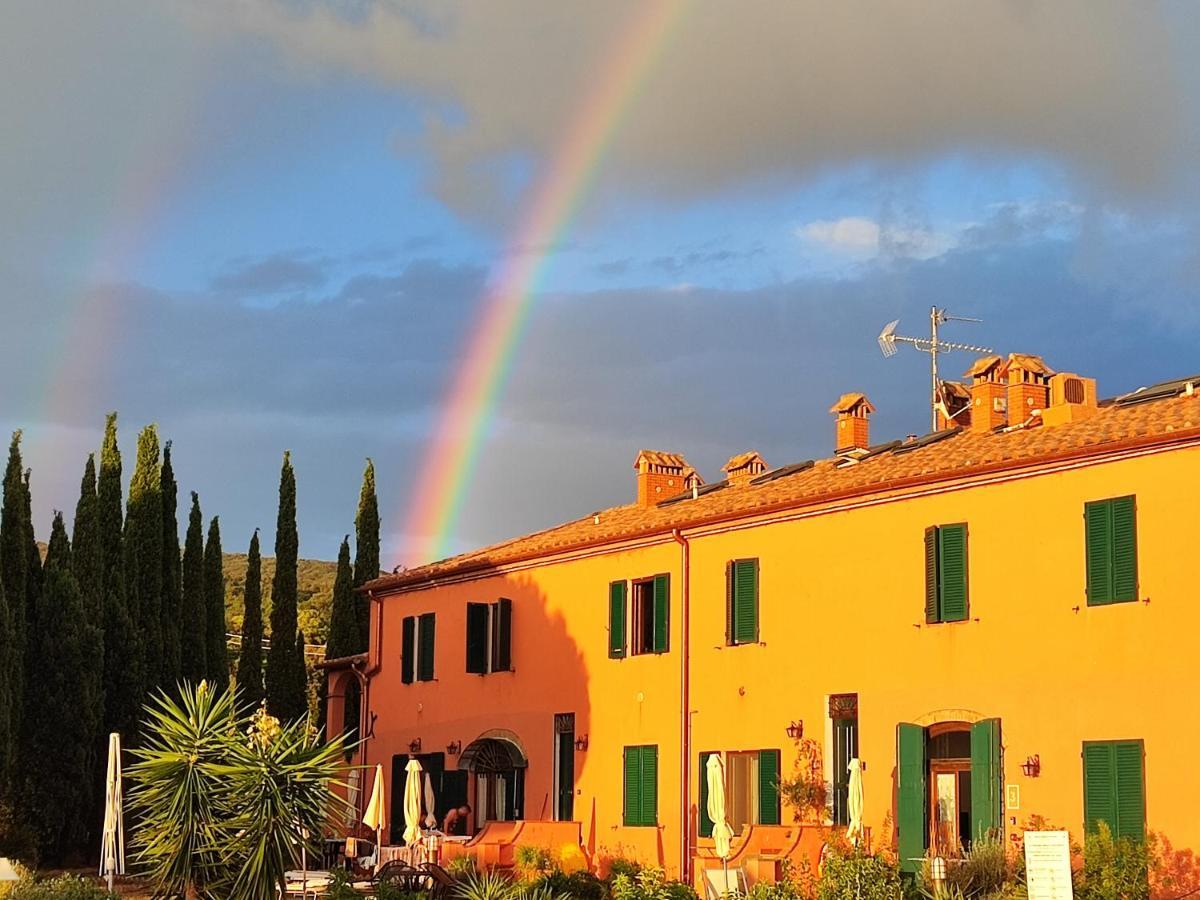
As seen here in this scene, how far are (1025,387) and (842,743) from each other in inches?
220

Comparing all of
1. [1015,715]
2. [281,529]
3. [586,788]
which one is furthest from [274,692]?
[1015,715]

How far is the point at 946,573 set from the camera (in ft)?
69.8

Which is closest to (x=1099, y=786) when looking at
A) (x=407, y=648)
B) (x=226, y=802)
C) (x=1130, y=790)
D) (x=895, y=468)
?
(x=1130, y=790)

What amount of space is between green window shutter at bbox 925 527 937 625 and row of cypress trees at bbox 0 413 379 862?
1637cm

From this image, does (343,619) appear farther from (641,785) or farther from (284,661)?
(641,785)

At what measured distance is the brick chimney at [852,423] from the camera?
93.6ft

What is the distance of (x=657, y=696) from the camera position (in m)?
26.2

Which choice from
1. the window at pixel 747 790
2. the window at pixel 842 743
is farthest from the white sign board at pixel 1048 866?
the window at pixel 747 790

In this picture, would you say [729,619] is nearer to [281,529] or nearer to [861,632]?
[861,632]

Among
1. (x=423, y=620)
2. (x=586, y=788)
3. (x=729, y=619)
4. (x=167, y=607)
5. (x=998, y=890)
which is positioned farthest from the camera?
(x=167, y=607)

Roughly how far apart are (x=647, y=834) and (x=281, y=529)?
2372 centimetres

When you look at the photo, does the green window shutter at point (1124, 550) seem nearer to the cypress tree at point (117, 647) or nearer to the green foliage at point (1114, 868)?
the green foliage at point (1114, 868)

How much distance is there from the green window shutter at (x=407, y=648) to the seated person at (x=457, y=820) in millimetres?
3525

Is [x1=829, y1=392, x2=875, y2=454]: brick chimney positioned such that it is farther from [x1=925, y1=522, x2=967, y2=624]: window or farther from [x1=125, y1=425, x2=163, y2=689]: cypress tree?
[x1=125, y1=425, x2=163, y2=689]: cypress tree
